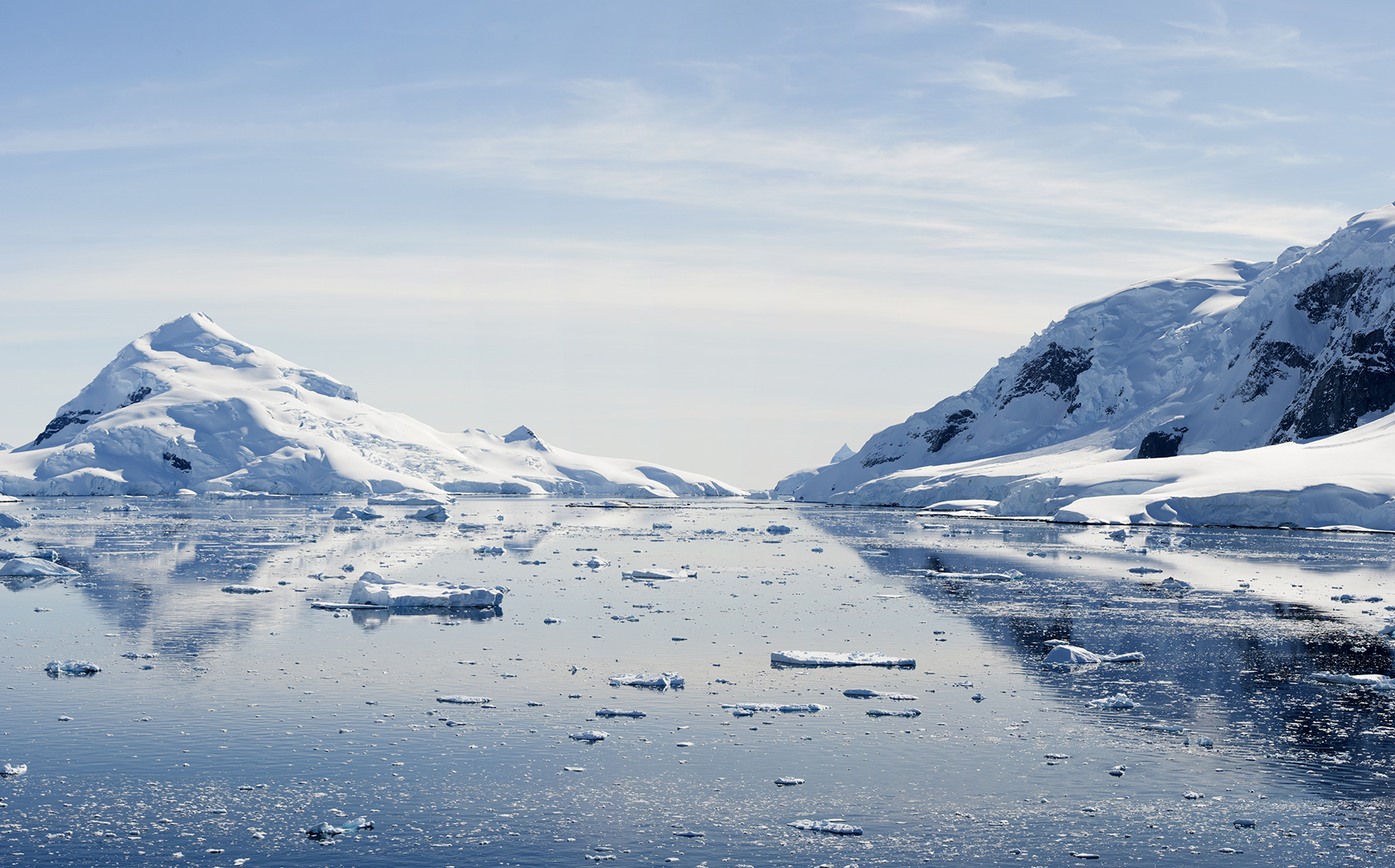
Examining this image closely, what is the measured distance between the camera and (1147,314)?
169250mm

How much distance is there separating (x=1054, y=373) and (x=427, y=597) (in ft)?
498

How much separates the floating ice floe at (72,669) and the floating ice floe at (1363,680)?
2410 cm

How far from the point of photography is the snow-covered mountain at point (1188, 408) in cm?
8406

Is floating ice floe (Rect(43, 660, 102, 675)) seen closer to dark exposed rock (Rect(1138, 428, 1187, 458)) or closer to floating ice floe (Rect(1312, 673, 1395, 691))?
floating ice floe (Rect(1312, 673, 1395, 691))

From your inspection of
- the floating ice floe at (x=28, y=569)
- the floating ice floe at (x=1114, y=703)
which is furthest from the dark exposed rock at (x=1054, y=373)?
the floating ice floe at (x=1114, y=703)

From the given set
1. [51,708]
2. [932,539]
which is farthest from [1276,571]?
[51,708]

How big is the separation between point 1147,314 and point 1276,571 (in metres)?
133

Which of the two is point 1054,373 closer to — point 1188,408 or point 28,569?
point 1188,408

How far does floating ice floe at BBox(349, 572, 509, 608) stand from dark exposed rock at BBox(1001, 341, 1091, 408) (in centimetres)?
14296

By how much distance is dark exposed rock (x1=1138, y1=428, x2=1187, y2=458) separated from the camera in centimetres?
12988

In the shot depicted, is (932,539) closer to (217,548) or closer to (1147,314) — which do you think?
(217,548)

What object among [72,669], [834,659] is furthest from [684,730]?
[72,669]

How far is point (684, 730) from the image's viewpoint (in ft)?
60.6

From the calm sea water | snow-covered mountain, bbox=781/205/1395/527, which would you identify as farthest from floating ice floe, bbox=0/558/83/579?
snow-covered mountain, bbox=781/205/1395/527
